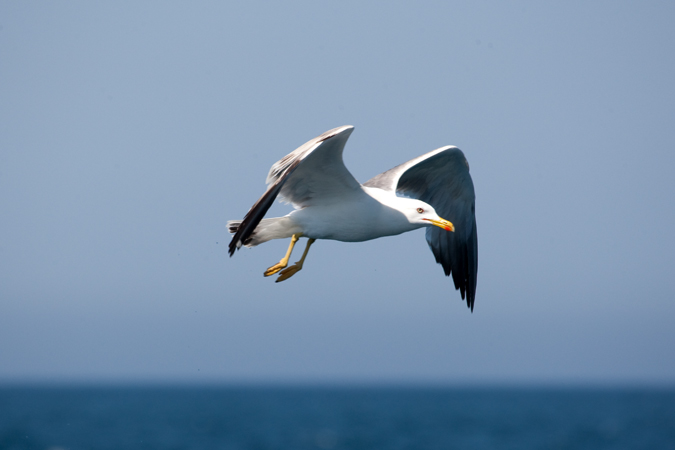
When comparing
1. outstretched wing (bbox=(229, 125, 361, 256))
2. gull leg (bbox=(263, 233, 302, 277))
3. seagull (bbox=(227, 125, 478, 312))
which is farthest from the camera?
gull leg (bbox=(263, 233, 302, 277))

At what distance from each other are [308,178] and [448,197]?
148 inches

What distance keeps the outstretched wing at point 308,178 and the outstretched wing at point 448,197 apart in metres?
1.25

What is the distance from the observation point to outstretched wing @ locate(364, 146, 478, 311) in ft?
41.2

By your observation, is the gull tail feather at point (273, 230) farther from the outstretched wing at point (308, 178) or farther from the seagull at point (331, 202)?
the outstretched wing at point (308, 178)

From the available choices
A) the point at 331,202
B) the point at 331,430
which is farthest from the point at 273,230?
the point at 331,430

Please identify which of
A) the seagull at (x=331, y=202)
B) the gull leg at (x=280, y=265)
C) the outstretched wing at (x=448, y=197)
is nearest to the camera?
the seagull at (x=331, y=202)

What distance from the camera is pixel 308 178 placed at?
35.2ft

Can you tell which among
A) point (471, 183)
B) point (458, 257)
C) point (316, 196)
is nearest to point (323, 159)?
point (316, 196)

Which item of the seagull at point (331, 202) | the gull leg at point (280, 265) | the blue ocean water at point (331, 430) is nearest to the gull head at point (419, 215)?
the seagull at point (331, 202)

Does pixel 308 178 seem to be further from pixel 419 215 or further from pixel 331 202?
pixel 419 215

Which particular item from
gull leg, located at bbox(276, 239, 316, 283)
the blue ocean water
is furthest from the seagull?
the blue ocean water

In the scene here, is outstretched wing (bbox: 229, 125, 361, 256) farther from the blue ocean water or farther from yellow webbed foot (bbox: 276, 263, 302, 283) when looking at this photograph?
the blue ocean water

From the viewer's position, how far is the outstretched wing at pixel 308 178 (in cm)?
948

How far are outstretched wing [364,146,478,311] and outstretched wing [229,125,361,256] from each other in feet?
4.11
